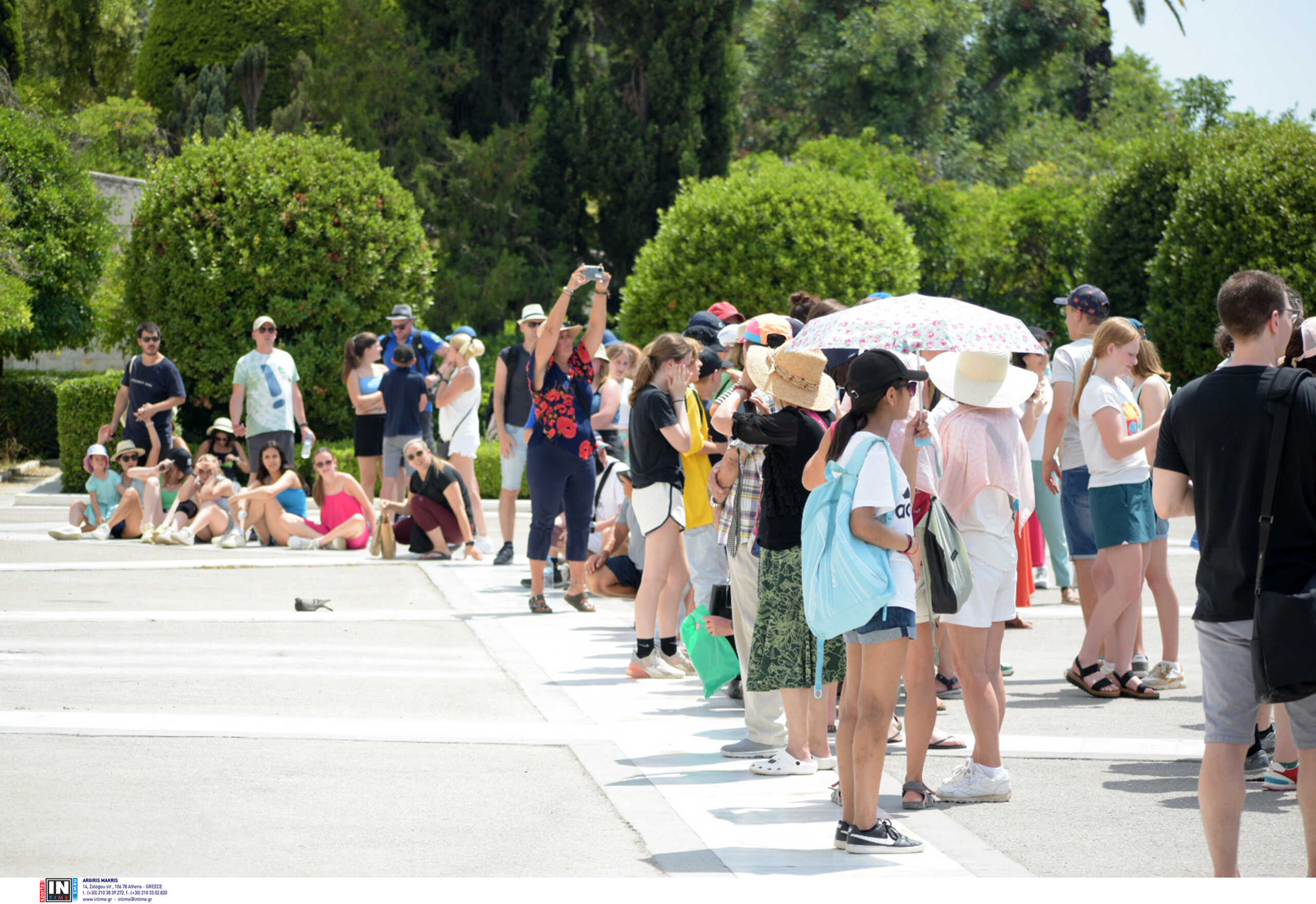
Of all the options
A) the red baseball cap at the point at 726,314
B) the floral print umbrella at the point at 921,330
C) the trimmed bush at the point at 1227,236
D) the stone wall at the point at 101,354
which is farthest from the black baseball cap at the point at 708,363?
the stone wall at the point at 101,354

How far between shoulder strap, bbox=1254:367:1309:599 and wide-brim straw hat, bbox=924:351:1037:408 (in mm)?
1385

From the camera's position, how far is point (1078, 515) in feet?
27.2

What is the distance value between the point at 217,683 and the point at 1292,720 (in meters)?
5.25

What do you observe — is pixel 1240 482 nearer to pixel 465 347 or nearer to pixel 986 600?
pixel 986 600

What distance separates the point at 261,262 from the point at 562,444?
35.1ft

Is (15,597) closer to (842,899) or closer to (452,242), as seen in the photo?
(842,899)

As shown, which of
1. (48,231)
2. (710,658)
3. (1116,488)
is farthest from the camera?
Answer: (48,231)

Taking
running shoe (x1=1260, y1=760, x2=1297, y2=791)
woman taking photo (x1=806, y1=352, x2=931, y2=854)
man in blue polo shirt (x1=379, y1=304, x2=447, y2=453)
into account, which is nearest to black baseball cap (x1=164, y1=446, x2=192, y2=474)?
man in blue polo shirt (x1=379, y1=304, x2=447, y2=453)

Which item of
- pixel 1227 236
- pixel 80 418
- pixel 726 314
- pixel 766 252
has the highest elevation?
pixel 1227 236

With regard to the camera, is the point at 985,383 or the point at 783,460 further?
the point at 783,460

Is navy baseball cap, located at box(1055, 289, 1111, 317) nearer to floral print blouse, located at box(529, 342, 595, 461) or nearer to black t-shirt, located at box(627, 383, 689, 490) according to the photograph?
black t-shirt, located at box(627, 383, 689, 490)

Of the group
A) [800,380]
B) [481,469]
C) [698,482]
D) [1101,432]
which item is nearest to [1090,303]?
[1101,432]

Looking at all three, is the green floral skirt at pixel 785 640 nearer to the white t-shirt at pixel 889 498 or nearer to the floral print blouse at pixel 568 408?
the white t-shirt at pixel 889 498

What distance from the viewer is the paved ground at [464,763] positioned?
4645 mm
